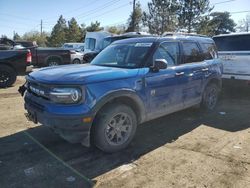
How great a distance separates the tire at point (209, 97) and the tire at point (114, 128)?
2.67 meters

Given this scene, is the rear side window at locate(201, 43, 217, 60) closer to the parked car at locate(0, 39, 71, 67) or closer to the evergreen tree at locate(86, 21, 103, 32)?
the parked car at locate(0, 39, 71, 67)

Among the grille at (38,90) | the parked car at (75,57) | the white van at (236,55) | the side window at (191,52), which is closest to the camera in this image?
the grille at (38,90)

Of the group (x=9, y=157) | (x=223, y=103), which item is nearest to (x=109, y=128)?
(x=9, y=157)

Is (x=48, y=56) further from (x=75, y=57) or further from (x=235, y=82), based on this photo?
(x=235, y=82)

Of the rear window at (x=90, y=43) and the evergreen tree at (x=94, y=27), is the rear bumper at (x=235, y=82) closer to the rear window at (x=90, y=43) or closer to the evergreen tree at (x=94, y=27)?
the rear window at (x=90, y=43)

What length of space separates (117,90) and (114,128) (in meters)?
0.64

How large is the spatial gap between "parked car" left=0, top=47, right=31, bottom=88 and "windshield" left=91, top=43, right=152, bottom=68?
19.4 ft

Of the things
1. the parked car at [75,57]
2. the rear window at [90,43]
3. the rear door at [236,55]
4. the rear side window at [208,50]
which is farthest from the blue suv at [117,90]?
the rear window at [90,43]

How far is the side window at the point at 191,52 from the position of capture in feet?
19.7

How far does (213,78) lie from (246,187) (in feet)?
12.4

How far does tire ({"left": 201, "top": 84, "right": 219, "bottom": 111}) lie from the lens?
6.86 metres

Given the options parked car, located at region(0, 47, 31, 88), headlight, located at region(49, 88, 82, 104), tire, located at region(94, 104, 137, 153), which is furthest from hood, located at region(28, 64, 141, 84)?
parked car, located at region(0, 47, 31, 88)

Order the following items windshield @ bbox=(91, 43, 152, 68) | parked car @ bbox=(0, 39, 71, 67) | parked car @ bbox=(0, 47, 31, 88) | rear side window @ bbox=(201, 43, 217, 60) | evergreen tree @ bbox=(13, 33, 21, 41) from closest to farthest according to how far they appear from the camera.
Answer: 1. windshield @ bbox=(91, 43, 152, 68)
2. rear side window @ bbox=(201, 43, 217, 60)
3. parked car @ bbox=(0, 47, 31, 88)
4. parked car @ bbox=(0, 39, 71, 67)
5. evergreen tree @ bbox=(13, 33, 21, 41)

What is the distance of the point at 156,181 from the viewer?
12.3 feet
